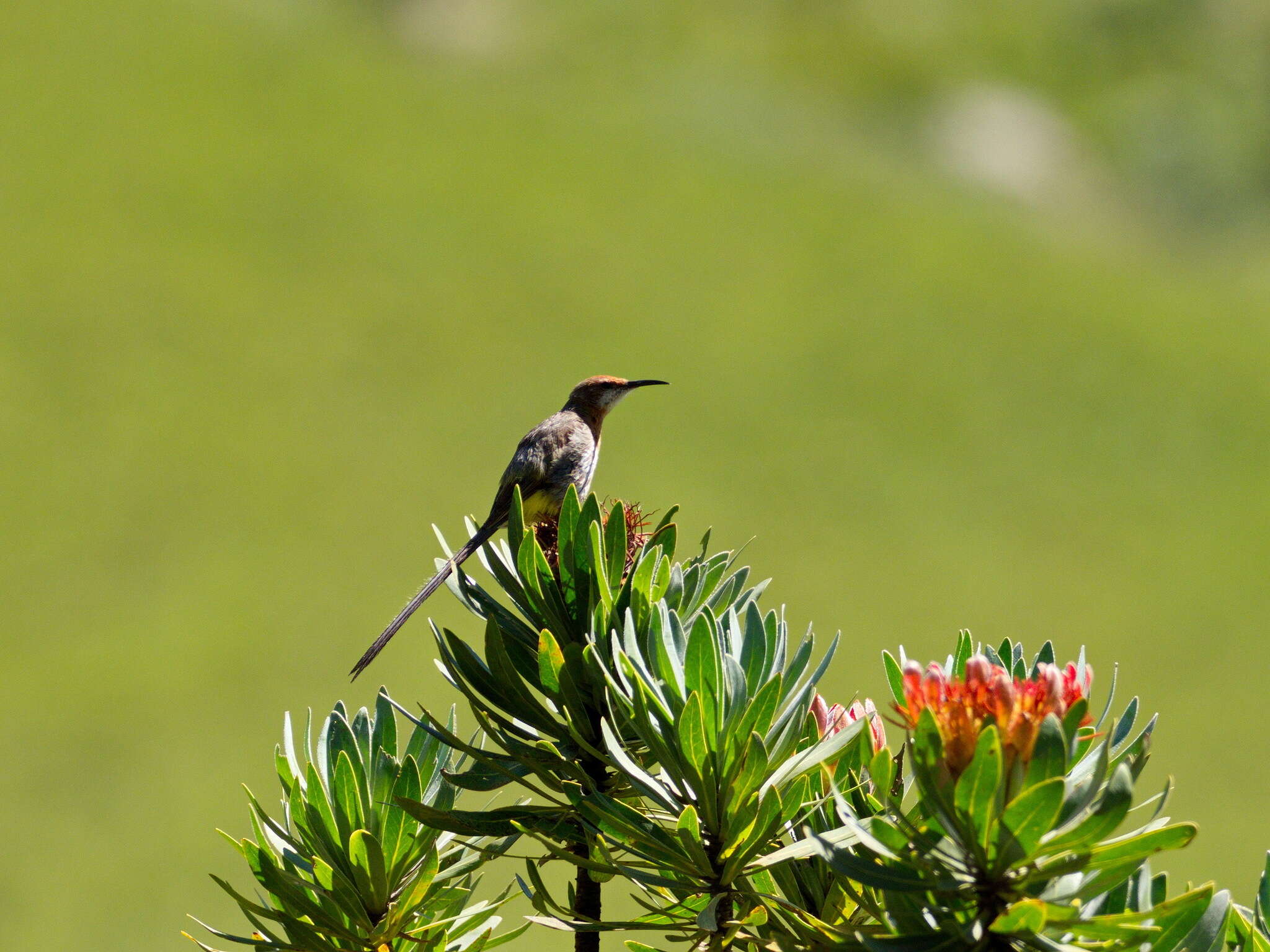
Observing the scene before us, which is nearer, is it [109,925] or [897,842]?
[897,842]

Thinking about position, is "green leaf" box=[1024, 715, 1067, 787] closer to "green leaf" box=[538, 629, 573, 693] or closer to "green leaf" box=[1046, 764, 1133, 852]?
"green leaf" box=[1046, 764, 1133, 852]

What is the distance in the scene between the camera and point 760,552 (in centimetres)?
2973

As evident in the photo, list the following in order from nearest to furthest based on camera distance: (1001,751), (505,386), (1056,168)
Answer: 1. (1001,751)
2. (505,386)
3. (1056,168)

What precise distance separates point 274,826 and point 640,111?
42753mm

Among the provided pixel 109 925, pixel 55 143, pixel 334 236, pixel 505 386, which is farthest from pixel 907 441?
pixel 55 143

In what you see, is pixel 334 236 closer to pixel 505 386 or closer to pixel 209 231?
pixel 209 231

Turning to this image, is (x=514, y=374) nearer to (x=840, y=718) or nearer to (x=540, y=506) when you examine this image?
(x=540, y=506)

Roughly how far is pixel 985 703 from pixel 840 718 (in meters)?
0.48

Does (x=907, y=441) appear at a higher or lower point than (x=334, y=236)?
higher

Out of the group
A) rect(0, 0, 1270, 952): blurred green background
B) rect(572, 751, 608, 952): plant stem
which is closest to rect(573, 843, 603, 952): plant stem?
rect(572, 751, 608, 952): plant stem

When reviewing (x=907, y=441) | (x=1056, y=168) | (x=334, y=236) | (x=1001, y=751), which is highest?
(x=1056, y=168)

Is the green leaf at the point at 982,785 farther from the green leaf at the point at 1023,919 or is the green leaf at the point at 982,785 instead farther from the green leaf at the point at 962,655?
the green leaf at the point at 962,655

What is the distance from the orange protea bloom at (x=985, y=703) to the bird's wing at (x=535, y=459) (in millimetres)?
1997

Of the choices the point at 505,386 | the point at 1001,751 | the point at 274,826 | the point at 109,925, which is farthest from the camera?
the point at 505,386
